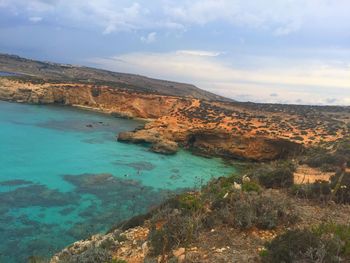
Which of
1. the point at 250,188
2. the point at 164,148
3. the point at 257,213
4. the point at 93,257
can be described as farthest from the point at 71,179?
the point at 257,213

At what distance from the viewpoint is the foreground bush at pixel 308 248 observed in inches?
283

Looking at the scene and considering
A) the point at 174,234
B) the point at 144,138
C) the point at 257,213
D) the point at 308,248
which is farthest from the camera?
the point at 144,138

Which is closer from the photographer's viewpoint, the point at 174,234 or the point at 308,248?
the point at 308,248

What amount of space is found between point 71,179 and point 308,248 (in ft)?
61.1

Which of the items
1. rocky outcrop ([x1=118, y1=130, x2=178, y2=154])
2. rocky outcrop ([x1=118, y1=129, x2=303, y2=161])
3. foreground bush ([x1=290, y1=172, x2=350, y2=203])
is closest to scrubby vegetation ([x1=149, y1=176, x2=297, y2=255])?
foreground bush ([x1=290, y1=172, x2=350, y2=203])

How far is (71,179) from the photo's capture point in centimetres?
2372

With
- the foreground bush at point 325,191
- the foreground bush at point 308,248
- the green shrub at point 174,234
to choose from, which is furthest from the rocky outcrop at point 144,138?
the foreground bush at point 308,248

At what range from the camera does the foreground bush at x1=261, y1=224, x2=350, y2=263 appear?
7.18m

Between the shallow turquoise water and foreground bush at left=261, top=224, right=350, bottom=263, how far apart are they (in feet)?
29.4

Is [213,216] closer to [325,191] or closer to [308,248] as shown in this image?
[308,248]

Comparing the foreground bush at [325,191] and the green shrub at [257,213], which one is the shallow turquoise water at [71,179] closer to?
the foreground bush at [325,191]

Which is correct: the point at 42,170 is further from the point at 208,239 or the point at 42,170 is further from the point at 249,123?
the point at 249,123

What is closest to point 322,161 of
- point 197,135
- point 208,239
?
point 208,239

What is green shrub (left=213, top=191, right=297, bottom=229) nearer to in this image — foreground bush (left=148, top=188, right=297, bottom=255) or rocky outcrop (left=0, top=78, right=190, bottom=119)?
foreground bush (left=148, top=188, right=297, bottom=255)
